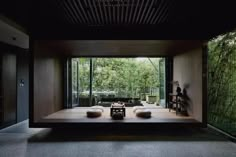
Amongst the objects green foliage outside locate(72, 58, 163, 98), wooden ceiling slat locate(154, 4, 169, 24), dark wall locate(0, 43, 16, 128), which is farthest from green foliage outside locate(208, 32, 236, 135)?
dark wall locate(0, 43, 16, 128)

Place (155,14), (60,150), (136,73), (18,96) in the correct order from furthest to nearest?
(136,73) → (18,96) → (155,14) → (60,150)

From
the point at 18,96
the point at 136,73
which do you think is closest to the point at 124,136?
the point at 18,96

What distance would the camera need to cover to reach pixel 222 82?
17.0 ft

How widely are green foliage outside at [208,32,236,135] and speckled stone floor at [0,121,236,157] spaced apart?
40 cm

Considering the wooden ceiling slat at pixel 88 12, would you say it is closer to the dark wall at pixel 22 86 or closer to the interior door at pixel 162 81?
the dark wall at pixel 22 86

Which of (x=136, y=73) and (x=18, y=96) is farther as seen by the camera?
(x=136, y=73)

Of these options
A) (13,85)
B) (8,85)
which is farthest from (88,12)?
(13,85)

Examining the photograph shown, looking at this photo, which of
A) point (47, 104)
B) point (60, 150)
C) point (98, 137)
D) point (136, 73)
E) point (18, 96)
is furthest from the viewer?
point (136, 73)

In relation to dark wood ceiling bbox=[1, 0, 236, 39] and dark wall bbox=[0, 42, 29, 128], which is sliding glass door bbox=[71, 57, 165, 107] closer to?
dark wall bbox=[0, 42, 29, 128]

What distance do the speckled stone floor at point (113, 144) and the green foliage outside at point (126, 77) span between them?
487cm

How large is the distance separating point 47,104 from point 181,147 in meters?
3.84

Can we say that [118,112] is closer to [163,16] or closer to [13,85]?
[163,16]

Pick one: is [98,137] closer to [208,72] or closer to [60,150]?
[60,150]

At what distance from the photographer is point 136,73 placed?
13352 millimetres
